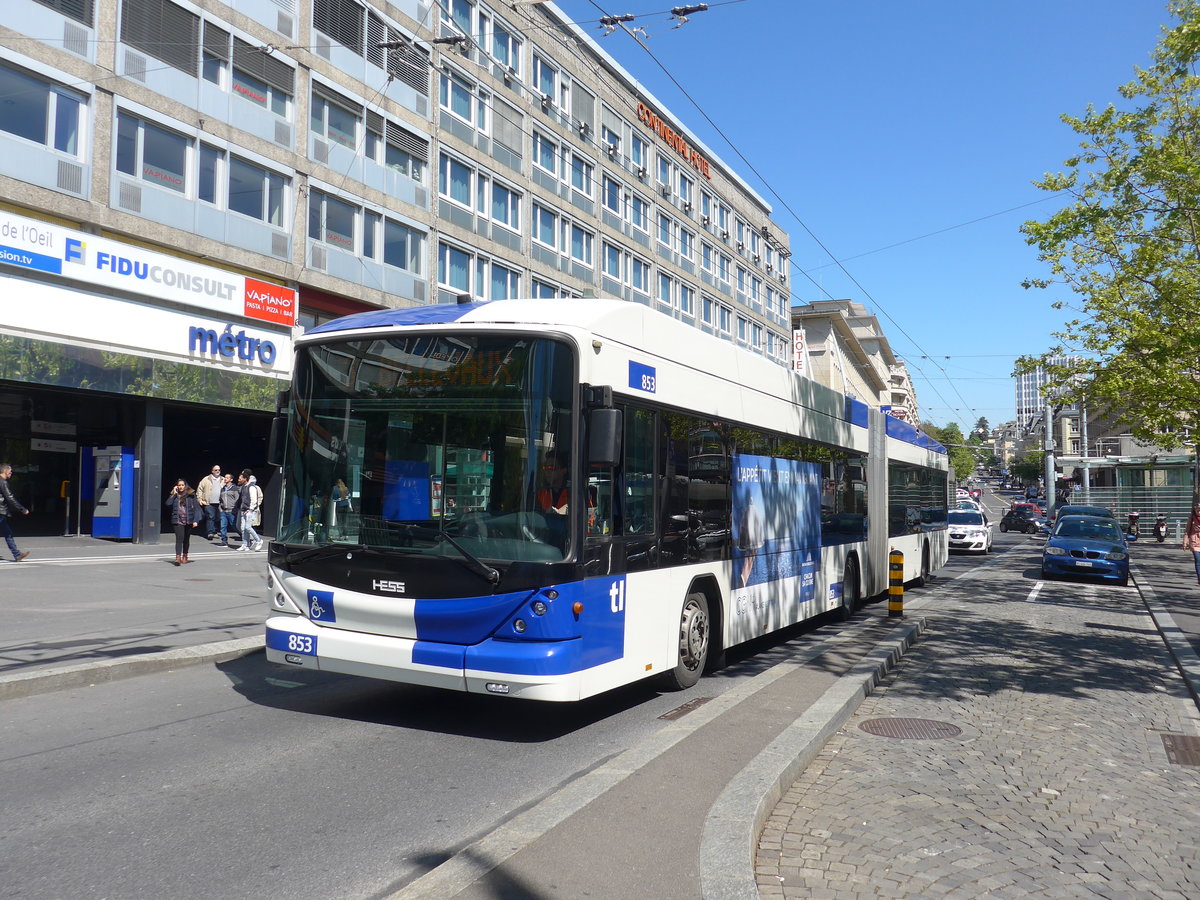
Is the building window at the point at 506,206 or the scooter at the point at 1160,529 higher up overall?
the building window at the point at 506,206

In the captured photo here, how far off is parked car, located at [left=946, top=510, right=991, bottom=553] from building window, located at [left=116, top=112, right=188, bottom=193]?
25005 mm

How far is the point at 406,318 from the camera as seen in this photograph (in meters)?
6.87

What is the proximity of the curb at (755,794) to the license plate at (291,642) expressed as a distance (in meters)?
3.07

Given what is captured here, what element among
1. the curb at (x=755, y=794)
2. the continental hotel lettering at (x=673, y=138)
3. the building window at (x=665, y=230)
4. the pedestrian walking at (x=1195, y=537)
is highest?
the continental hotel lettering at (x=673, y=138)

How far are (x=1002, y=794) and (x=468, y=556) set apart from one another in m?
3.39

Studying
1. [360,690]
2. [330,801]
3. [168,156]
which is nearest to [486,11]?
[168,156]

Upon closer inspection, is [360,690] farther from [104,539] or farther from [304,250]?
[304,250]

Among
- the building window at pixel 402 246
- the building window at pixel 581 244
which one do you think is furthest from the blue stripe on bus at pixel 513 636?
the building window at pixel 581 244

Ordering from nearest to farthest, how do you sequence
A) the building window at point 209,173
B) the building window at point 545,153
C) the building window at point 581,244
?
the building window at point 209,173 → the building window at point 545,153 → the building window at point 581,244

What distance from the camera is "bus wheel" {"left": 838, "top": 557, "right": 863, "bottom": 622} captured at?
13188 mm

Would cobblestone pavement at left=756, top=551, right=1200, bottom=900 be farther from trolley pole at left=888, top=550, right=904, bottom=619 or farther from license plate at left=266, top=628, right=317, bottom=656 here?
license plate at left=266, top=628, right=317, bottom=656

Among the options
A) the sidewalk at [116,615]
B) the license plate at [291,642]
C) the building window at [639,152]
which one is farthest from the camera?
the building window at [639,152]

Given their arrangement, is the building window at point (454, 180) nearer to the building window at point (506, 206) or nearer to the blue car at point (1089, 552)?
the building window at point (506, 206)

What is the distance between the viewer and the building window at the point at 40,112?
19.1 m
